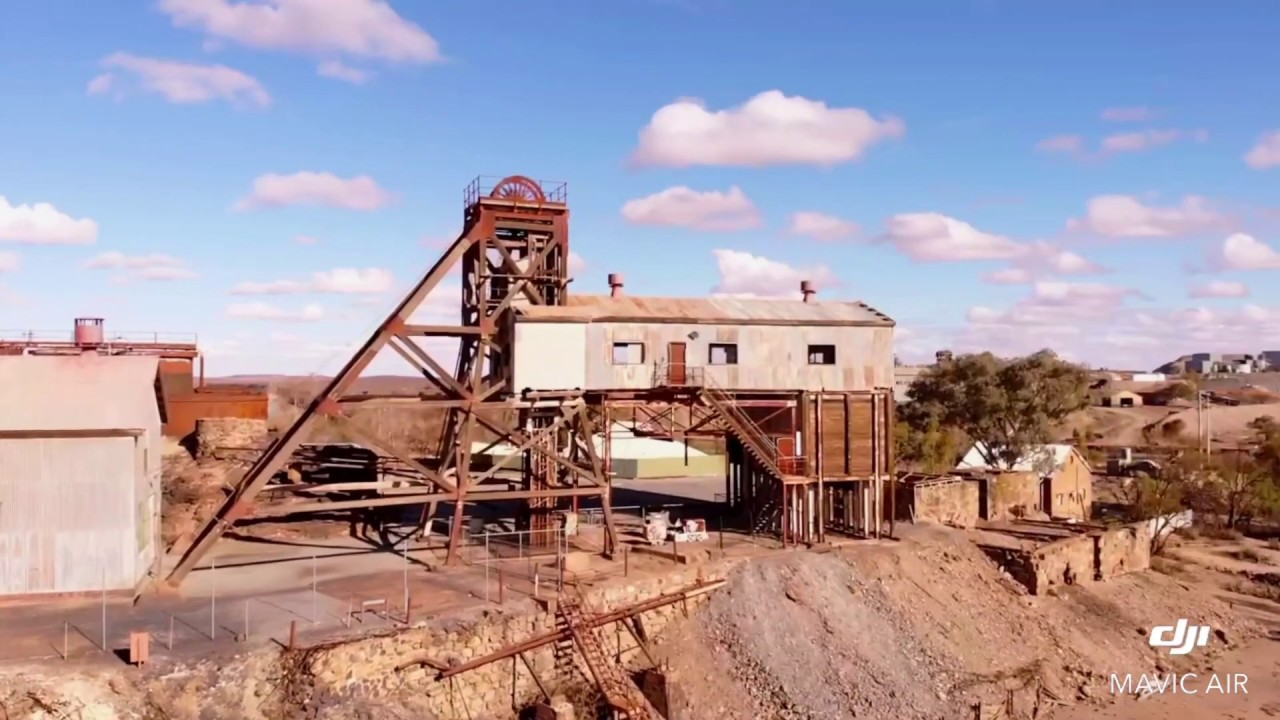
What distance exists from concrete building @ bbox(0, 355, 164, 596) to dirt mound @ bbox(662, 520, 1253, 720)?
14512mm

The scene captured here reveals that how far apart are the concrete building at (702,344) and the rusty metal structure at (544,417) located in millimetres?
382

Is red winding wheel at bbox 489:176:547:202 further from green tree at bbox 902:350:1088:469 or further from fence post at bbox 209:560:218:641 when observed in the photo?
green tree at bbox 902:350:1088:469

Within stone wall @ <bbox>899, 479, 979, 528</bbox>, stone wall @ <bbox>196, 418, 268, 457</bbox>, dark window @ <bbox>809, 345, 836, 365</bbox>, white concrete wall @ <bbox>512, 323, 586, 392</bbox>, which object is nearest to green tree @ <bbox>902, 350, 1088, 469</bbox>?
stone wall @ <bbox>899, 479, 979, 528</bbox>

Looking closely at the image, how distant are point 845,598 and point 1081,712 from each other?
7398 mm

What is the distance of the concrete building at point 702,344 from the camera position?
3180 centimetres

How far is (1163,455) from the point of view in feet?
256


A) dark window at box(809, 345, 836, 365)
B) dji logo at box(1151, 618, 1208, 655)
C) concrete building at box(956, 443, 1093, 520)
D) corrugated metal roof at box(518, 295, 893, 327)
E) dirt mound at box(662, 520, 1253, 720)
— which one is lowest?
dji logo at box(1151, 618, 1208, 655)

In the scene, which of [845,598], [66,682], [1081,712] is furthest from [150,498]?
[1081,712]

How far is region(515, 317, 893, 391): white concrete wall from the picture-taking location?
31.6m

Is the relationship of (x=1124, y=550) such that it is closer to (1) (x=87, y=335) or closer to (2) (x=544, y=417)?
(2) (x=544, y=417)

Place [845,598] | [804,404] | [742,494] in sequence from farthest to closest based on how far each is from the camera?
[742,494] < [804,404] < [845,598]

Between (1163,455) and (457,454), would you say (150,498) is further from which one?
(1163,455)

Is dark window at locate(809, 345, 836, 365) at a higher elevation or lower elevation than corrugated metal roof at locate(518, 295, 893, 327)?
lower

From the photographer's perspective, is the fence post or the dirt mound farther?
the dirt mound
